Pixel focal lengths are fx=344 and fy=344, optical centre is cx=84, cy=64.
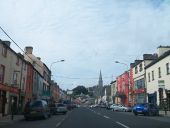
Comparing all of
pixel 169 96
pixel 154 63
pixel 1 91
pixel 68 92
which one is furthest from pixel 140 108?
pixel 68 92

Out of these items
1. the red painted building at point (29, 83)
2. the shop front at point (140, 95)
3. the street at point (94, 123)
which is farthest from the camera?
the shop front at point (140, 95)

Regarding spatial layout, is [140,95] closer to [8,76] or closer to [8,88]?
[8,76]

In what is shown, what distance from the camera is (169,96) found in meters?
47.5

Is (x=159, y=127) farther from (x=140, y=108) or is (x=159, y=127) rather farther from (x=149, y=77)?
(x=149, y=77)

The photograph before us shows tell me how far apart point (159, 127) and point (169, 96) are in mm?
28424

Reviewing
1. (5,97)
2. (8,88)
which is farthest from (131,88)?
(5,97)

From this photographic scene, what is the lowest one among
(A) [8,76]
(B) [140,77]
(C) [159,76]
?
(A) [8,76]

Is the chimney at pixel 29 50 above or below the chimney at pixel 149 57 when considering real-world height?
above

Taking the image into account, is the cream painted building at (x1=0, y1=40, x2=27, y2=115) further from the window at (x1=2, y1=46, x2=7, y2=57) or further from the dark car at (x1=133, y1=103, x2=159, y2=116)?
the dark car at (x1=133, y1=103, x2=159, y2=116)

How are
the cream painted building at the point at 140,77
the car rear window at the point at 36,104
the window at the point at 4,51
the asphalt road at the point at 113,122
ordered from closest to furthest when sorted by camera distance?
the asphalt road at the point at 113,122 < the car rear window at the point at 36,104 < the window at the point at 4,51 < the cream painted building at the point at 140,77

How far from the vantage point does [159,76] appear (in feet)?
168

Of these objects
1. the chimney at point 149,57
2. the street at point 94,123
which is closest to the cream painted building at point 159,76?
the chimney at point 149,57

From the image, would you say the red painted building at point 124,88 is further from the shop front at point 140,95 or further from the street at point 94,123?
the street at point 94,123

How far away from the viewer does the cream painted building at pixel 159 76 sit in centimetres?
4758
